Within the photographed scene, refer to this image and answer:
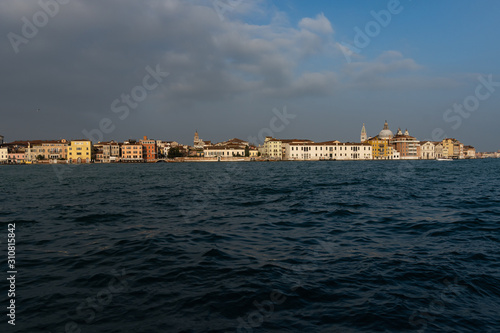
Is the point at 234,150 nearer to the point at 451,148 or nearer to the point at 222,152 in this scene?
the point at 222,152

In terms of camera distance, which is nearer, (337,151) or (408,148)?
(337,151)

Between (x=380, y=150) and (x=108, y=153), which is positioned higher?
(x=380, y=150)

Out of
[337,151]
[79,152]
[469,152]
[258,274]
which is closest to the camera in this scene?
[258,274]

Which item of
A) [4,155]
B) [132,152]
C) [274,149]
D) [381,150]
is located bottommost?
[4,155]

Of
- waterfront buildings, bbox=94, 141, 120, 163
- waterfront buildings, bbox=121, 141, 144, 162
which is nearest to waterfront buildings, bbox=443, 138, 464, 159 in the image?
waterfront buildings, bbox=121, 141, 144, 162

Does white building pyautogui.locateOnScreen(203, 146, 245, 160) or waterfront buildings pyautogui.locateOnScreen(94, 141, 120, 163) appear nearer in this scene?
waterfront buildings pyautogui.locateOnScreen(94, 141, 120, 163)

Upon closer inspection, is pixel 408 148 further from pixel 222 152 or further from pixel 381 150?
pixel 222 152

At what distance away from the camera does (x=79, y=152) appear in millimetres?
89688

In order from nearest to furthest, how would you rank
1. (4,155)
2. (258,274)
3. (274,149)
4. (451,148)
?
(258,274) → (4,155) → (274,149) → (451,148)

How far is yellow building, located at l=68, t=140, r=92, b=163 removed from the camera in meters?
89.1

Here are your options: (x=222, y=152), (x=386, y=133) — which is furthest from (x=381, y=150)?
(x=222, y=152)

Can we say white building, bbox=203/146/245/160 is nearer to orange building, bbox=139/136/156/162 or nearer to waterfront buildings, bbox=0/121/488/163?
waterfront buildings, bbox=0/121/488/163

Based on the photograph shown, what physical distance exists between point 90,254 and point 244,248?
2651 millimetres

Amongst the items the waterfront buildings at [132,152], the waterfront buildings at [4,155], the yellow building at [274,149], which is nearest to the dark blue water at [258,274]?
the waterfront buildings at [132,152]
